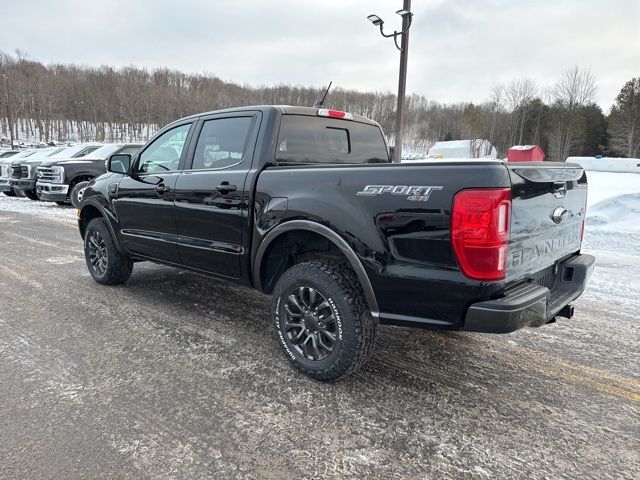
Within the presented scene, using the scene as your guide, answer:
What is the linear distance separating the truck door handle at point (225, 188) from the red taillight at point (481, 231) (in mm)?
1738

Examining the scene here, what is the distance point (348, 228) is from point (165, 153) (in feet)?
7.91

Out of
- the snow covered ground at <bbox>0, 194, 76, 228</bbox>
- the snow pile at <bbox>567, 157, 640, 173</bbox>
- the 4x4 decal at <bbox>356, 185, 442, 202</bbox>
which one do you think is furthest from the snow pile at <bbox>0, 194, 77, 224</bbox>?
the snow pile at <bbox>567, 157, 640, 173</bbox>

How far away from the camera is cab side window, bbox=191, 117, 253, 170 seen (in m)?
3.48

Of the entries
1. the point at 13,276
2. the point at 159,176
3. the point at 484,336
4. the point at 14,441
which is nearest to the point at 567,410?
the point at 484,336

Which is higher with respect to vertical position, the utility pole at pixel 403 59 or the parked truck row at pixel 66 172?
the utility pole at pixel 403 59

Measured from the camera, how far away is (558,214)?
8.96 ft

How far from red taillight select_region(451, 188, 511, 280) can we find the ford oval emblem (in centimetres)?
66

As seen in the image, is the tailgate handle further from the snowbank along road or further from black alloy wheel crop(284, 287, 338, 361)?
black alloy wheel crop(284, 287, 338, 361)

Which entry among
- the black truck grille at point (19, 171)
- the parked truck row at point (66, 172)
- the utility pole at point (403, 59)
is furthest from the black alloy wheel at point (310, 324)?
the black truck grille at point (19, 171)

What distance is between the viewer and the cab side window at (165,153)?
4047 millimetres

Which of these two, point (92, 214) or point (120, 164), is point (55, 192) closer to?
point (92, 214)

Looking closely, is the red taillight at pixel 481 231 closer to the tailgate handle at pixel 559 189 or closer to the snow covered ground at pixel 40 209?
the tailgate handle at pixel 559 189

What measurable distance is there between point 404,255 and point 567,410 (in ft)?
4.41

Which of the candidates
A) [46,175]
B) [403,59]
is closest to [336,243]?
[403,59]
